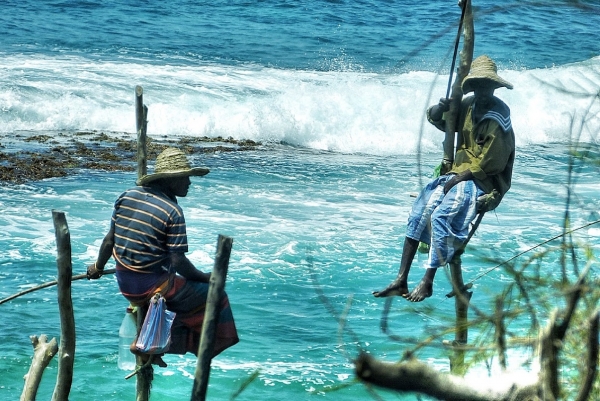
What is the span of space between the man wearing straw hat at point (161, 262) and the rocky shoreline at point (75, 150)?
362 inches

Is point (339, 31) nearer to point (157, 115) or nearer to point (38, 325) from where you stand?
point (157, 115)

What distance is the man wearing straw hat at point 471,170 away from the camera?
5727mm

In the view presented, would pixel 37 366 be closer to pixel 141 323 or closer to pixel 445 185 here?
pixel 141 323

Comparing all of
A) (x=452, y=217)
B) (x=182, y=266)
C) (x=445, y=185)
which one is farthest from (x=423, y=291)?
(x=182, y=266)

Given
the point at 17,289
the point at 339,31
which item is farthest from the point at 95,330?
the point at 339,31

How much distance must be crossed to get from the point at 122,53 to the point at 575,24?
47.3 ft

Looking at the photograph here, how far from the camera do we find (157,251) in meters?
5.32

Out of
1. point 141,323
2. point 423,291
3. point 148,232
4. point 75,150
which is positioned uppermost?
point 148,232

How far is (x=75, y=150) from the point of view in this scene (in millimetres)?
16266

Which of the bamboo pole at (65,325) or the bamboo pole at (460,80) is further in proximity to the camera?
the bamboo pole at (460,80)

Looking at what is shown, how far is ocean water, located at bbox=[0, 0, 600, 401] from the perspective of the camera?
28.0ft

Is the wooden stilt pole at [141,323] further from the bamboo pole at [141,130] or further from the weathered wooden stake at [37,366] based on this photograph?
the weathered wooden stake at [37,366]

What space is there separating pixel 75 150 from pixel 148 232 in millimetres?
11372

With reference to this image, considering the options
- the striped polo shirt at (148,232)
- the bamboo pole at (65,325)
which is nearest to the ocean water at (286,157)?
the striped polo shirt at (148,232)
